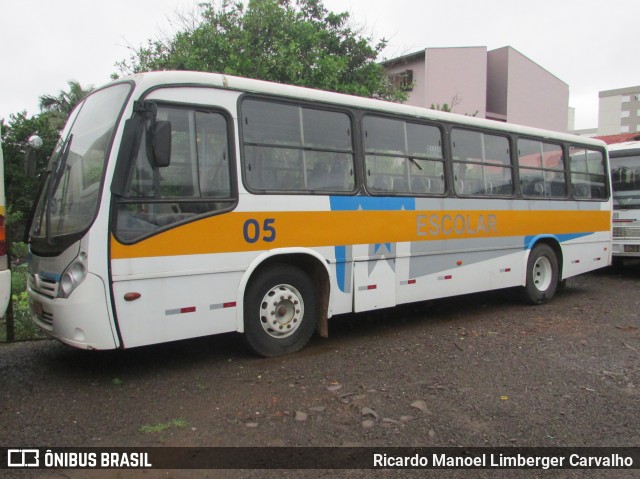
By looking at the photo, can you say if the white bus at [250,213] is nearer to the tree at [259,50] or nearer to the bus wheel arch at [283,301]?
the bus wheel arch at [283,301]

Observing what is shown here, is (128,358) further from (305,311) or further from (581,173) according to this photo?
(581,173)

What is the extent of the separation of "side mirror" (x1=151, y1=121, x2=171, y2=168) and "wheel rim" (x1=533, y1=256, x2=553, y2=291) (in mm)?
6372

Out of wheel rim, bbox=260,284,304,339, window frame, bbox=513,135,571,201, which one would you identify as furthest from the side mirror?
Answer: window frame, bbox=513,135,571,201

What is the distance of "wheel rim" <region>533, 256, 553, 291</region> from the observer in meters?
8.27

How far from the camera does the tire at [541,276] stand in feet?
26.4

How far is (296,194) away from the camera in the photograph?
526 centimetres

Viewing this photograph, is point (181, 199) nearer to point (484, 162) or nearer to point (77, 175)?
point (77, 175)

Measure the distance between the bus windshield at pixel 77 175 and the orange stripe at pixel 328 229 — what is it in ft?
1.58

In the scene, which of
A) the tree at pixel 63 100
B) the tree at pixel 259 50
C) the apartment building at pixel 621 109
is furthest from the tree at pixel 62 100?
the apartment building at pixel 621 109

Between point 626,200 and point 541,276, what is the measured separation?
440 cm

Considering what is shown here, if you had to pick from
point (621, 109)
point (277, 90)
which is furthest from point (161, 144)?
point (621, 109)

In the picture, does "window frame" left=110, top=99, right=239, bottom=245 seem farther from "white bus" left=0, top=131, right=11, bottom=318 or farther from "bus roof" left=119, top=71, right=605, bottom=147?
"white bus" left=0, top=131, right=11, bottom=318

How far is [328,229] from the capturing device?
550 centimetres

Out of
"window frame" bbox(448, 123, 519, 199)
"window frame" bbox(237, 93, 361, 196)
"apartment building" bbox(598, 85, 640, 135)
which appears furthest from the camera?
"apartment building" bbox(598, 85, 640, 135)
